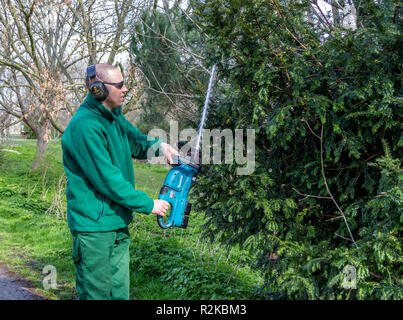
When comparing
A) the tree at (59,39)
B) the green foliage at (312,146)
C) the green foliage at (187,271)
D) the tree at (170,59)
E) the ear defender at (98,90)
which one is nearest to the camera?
the green foliage at (312,146)

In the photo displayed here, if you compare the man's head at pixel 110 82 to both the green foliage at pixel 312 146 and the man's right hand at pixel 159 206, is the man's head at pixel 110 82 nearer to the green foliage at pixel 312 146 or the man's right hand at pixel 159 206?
the man's right hand at pixel 159 206

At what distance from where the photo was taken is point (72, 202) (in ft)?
9.84

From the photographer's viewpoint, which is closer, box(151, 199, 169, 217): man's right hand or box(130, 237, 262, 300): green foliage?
box(151, 199, 169, 217): man's right hand

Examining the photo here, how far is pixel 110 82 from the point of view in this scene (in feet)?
10.2

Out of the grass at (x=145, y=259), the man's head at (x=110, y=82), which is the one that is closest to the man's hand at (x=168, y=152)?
the man's head at (x=110, y=82)

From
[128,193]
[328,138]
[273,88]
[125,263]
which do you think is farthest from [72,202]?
[328,138]

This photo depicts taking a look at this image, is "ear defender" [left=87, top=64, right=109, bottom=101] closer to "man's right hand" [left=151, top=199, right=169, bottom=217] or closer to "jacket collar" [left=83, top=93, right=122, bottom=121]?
"jacket collar" [left=83, top=93, right=122, bottom=121]

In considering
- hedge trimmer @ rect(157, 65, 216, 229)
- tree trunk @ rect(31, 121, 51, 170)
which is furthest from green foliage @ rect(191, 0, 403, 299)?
tree trunk @ rect(31, 121, 51, 170)

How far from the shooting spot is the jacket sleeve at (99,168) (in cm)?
289

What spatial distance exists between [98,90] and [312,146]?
71.9 inches

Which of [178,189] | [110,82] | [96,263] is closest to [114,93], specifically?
[110,82]

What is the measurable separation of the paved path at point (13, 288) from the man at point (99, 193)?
215 centimetres

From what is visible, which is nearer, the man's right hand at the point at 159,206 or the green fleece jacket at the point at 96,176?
the green fleece jacket at the point at 96,176

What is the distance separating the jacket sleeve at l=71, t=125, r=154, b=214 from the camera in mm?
2889
